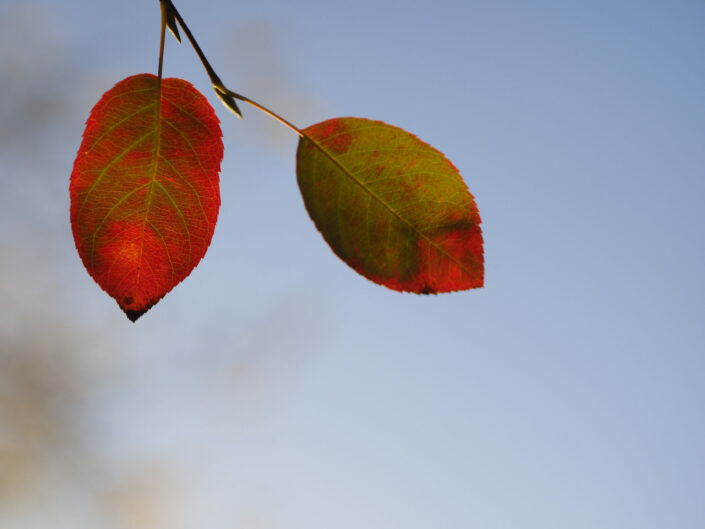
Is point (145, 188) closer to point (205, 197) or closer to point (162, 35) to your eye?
point (205, 197)

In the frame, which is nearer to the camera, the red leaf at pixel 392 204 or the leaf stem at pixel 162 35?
the leaf stem at pixel 162 35

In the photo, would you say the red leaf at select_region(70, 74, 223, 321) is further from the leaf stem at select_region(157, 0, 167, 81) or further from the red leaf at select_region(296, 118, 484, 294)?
the red leaf at select_region(296, 118, 484, 294)

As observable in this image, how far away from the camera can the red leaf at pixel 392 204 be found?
0.82 meters

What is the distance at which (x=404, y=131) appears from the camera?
0.84 metres

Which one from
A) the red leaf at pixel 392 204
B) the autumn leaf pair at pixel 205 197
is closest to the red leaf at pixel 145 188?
the autumn leaf pair at pixel 205 197

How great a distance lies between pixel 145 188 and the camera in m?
0.81

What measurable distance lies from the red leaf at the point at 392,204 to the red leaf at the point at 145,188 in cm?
13

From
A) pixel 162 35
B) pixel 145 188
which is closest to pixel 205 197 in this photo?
pixel 145 188

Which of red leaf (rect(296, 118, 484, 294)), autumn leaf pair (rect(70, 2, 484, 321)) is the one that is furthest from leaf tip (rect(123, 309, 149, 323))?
red leaf (rect(296, 118, 484, 294))

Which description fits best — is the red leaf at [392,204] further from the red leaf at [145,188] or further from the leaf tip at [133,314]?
the leaf tip at [133,314]

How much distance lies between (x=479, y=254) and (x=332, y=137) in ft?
0.81

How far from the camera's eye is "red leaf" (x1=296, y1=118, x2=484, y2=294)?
0.82 metres

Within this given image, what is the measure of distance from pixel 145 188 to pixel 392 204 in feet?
1.04

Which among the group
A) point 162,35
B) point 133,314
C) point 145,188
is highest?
point 162,35
